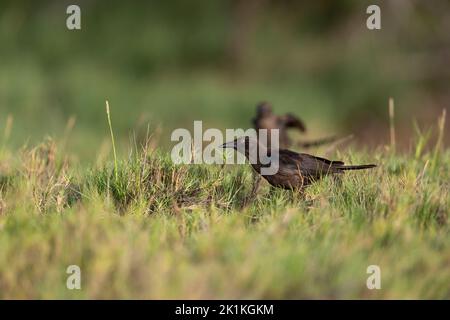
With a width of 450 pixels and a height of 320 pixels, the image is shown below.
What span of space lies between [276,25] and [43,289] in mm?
14091

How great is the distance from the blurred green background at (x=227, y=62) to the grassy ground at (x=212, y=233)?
8325mm

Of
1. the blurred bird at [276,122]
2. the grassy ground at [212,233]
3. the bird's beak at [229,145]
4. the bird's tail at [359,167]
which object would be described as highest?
the blurred bird at [276,122]

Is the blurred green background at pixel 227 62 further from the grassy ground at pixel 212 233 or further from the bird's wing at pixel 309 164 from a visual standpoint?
the grassy ground at pixel 212 233

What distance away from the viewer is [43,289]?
3945mm

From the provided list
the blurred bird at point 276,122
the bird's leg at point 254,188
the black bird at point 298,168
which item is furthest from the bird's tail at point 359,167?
the blurred bird at point 276,122

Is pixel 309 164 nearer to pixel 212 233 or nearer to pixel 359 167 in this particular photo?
pixel 359 167

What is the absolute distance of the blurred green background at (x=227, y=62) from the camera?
14.7 metres

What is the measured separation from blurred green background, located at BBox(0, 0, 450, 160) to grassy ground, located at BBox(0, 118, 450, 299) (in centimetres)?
833

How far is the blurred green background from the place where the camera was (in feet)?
48.1

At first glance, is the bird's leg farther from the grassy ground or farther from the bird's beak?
the bird's beak

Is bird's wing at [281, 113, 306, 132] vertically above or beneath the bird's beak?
above

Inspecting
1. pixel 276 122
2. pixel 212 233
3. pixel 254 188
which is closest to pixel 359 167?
pixel 254 188

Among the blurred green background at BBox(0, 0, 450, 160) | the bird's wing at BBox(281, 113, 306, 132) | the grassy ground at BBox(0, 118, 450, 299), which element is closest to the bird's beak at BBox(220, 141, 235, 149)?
the grassy ground at BBox(0, 118, 450, 299)
